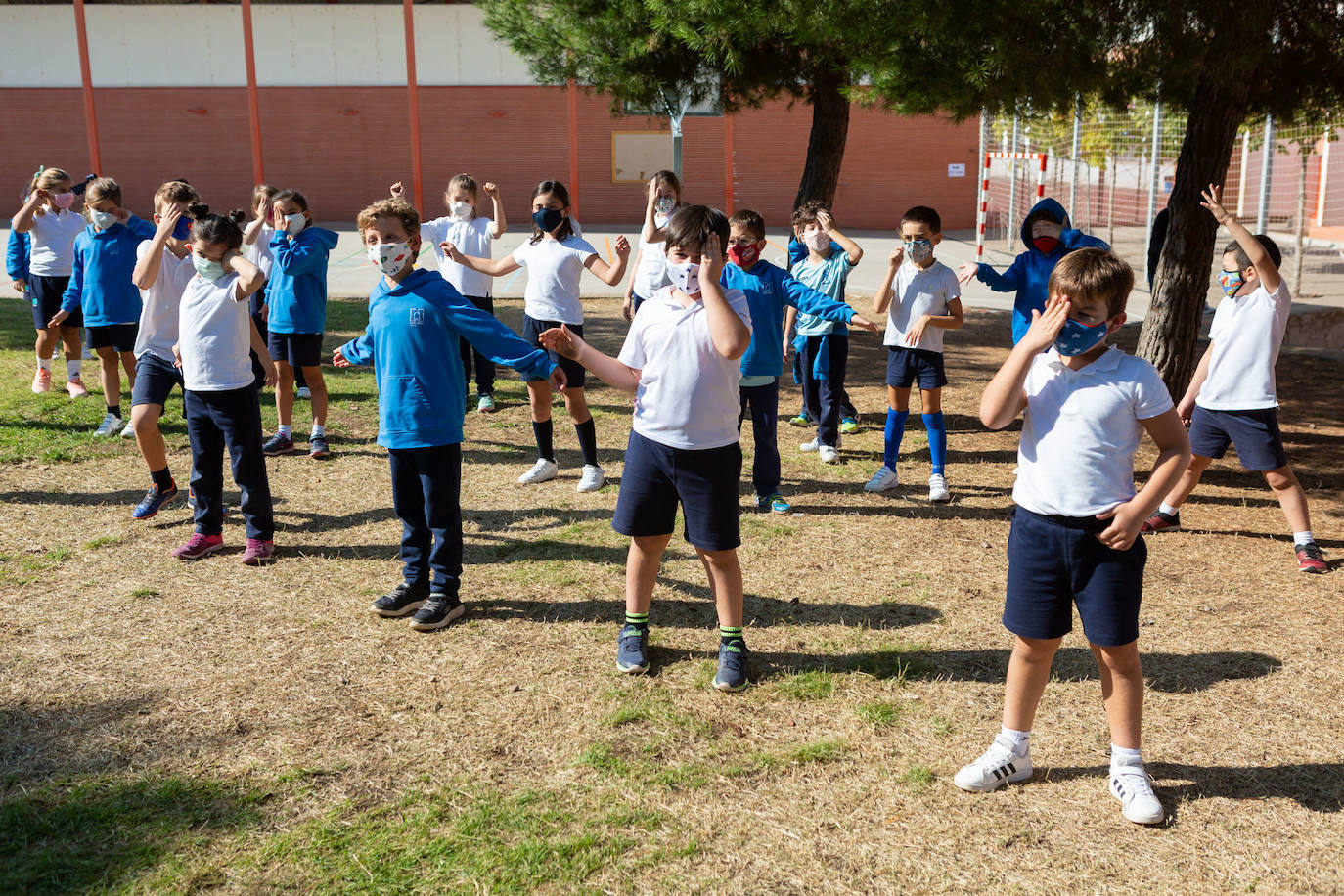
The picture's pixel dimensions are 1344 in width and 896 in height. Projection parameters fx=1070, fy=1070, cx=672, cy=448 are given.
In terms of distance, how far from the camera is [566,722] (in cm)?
421

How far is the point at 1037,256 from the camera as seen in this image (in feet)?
21.1

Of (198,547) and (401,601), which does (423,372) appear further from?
(198,547)

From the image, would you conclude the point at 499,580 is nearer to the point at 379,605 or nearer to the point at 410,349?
the point at 379,605

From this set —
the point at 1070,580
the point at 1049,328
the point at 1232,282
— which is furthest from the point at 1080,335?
the point at 1232,282

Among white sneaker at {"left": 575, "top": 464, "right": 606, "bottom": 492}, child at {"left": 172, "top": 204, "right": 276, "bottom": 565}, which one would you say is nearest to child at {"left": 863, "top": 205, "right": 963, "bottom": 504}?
white sneaker at {"left": 575, "top": 464, "right": 606, "bottom": 492}

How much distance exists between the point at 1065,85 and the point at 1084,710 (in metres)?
4.47

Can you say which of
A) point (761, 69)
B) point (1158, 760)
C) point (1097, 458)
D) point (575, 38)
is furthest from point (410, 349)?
point (761, 69)

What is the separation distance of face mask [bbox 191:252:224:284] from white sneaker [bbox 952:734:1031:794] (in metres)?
4.45

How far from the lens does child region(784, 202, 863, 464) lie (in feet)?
25.4

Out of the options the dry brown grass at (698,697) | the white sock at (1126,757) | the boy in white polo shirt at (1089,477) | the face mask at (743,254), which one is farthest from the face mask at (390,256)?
the white sock at (1126,757)

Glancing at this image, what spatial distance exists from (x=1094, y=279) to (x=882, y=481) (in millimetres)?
3994

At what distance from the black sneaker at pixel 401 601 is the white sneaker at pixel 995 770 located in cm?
273

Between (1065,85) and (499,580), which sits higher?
(1065,85)

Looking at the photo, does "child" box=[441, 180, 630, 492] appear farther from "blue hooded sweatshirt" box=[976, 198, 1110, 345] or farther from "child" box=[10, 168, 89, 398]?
"child" box=[10, 168, 89, 398]
